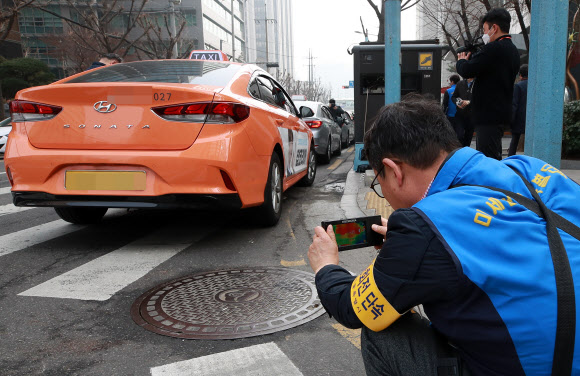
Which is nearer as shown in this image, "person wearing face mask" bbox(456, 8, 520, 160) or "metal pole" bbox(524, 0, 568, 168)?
"metal pole" bbox(524, 0, 568, 168)

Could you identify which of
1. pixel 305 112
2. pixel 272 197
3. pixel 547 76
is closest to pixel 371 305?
pixel 547 76

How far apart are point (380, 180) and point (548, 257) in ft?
1.74

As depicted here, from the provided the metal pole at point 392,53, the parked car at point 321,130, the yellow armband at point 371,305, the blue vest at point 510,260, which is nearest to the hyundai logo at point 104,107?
the yellow armband at point 371,305

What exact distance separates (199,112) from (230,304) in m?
1.49

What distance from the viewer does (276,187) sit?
188 inches

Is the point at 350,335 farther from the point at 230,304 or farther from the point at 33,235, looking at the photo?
the point at 33,235

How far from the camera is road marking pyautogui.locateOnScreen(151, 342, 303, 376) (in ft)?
6.88

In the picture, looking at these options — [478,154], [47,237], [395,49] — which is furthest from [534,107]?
[47,237]

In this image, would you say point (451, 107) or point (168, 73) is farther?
point (451, 107)

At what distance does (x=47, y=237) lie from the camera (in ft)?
14.5

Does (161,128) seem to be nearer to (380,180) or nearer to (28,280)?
(28,280)

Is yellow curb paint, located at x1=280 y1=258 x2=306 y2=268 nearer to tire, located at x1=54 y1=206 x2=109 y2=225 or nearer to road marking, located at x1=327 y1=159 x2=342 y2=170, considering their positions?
tire, located at x1=54 y1=206 x2=109 y2=225

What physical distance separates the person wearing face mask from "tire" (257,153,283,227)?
1.86 meters

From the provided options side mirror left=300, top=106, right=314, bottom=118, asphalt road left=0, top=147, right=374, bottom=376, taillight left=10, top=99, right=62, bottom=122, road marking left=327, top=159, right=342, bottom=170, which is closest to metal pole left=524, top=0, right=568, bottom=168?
asphalt road left=0, top=147, right=374, bottom=376
